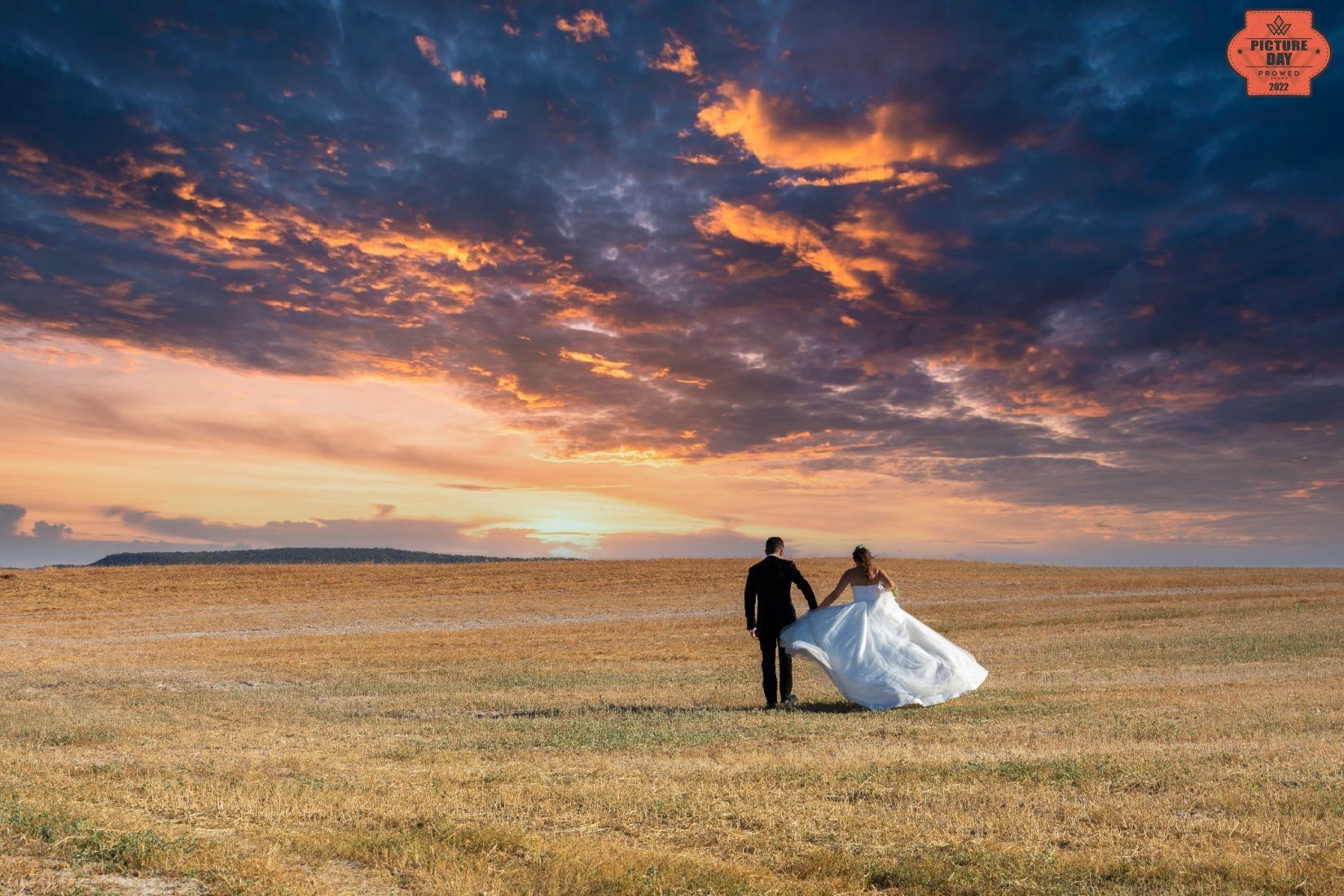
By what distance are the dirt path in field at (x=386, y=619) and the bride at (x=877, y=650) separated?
27939 millimetres

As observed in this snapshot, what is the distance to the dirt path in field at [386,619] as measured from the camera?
42.1m

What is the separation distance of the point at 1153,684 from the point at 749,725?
9.50m

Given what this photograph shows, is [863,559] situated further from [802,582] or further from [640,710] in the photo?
[640,710]

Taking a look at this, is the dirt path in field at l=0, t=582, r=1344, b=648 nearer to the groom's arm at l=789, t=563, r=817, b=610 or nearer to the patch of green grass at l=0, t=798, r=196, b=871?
the groom's arm at l=789, t=563, r=817, b=610

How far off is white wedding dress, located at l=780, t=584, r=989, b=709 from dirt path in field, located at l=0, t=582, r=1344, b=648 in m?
28.0

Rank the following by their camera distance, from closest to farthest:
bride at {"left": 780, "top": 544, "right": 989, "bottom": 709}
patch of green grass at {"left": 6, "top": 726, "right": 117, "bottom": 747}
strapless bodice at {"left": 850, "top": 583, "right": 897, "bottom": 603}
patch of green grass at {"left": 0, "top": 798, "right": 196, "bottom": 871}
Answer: patch of green grass at {"left": 0, "top": 798, "right": 196, "bottom": 871} < patch of green grass at {"left": 6, "top": 726, "right": 117, "bottom": 747} < bride at {"left": 780, "top": 544, "right": 989, "bottom": 709} < strapless bodice at {"left": 850, "top": 583, "right": 897, "bottom": 603}

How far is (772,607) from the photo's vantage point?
18359 mm

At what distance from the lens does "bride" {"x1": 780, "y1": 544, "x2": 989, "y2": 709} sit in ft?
58.1

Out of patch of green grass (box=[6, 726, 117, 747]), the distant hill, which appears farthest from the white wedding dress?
the distant hill

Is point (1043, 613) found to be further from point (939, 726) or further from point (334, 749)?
point (334, 749)

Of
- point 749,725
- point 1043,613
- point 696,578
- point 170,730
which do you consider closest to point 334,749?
point 170,730

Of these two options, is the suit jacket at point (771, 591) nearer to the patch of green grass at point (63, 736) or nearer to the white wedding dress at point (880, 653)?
the white wedding dress at point (880, 653)

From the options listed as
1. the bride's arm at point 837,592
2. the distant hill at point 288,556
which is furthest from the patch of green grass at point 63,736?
the distant hill at point 288,556

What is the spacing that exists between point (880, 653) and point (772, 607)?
6.55 ft
